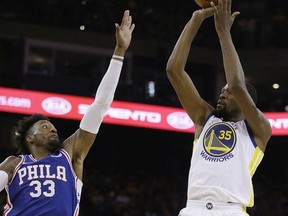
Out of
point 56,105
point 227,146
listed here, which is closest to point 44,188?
point 227,146

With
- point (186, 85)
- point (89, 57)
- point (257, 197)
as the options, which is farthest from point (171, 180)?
point (186, 85)

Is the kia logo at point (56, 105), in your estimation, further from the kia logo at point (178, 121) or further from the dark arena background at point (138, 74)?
the kia logo at point (178, 121)

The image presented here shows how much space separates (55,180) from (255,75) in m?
17.9

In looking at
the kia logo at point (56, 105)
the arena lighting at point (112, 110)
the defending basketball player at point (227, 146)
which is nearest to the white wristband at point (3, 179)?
the defending basketball player at point (227, 146)

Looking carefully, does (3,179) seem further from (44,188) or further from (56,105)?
→ (56,105)

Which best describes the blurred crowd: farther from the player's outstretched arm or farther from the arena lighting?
the player's outstretched arm

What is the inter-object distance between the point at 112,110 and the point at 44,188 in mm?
11067

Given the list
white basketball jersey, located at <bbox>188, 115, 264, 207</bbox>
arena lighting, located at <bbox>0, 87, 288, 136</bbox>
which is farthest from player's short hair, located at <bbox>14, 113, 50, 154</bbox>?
arena lighting, located at <bbox>0, 87, 288, 136</bbox>

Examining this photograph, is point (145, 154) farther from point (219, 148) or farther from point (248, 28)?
point (219, 148)

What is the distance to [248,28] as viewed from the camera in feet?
66.1

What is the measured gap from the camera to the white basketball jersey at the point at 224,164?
4.22 metres

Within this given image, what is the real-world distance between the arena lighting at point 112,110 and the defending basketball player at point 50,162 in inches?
381

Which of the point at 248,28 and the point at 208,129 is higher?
the point at 248,28

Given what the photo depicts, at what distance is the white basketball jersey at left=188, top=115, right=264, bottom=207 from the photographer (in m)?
4.22
